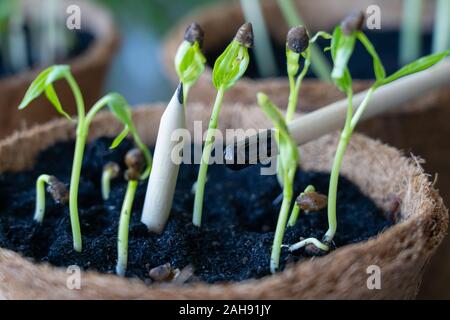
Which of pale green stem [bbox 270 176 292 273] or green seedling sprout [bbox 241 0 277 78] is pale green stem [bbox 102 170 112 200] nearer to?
pale green stem [bbox 270 176 292 273]

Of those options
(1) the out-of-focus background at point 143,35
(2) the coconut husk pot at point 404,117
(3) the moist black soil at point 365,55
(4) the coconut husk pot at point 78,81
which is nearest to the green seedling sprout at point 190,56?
(2) the coconut husk pot at point 404,117

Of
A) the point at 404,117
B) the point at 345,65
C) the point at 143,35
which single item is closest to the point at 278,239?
the point at 345,65

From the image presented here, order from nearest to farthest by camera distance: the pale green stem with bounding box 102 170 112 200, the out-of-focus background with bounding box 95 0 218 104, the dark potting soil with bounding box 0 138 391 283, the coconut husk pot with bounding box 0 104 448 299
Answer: the coconut husk pot with bounding box 0 104 448 299 → the dark potting soil with bounding box 0 138 391 283 → the pale green stem with bounding box 102 170 112 200 → the out-of-focus background with bounding box 95 0 218 104

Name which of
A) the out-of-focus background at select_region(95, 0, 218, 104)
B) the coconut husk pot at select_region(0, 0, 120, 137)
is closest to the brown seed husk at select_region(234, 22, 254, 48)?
the coconut husk pot at select_region(0, 0, 120, 137)

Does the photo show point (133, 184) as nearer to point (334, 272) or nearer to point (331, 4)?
point (334, 272)

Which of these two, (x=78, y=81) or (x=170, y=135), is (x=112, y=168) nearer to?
(x=170, y=135)

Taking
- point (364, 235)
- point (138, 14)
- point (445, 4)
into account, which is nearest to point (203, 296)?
point (364, 235)
